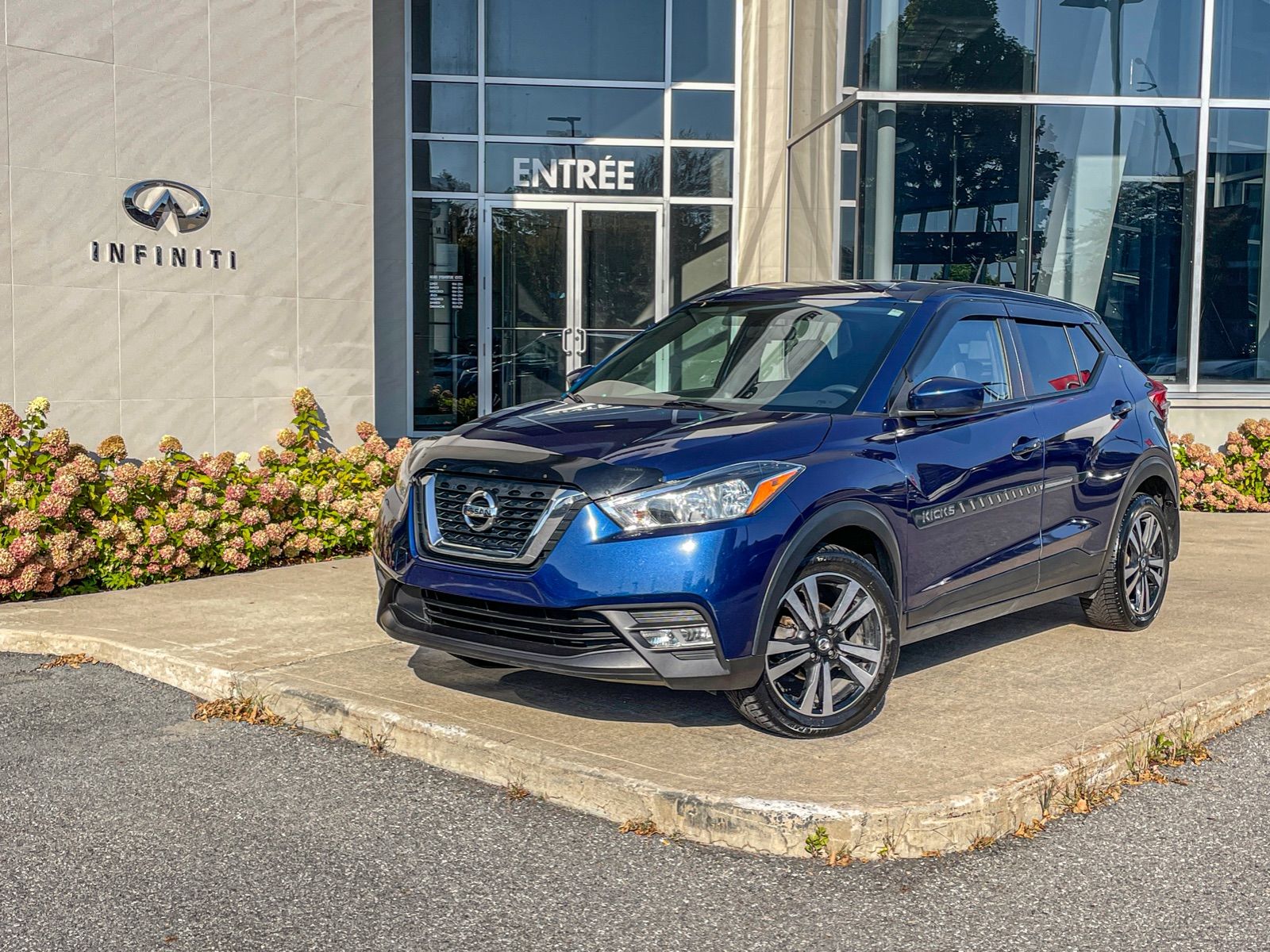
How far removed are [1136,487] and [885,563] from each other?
7.62ft

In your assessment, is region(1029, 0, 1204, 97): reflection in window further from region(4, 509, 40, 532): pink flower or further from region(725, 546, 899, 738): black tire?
region(4, 509, 40, 532): pink flower

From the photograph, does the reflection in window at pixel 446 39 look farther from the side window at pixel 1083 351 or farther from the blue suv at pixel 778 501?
the side window at pixel 1083 351

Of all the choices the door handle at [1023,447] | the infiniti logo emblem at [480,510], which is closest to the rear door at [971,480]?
the door handle at [1023,447]

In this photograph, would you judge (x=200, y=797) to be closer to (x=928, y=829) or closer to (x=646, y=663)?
(x=646, y=663)

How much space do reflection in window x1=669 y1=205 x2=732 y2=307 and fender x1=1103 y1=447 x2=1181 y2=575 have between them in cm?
846

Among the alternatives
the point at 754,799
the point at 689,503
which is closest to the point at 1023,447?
the point at 689,503

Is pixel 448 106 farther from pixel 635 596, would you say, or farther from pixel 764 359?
pixel 635 596

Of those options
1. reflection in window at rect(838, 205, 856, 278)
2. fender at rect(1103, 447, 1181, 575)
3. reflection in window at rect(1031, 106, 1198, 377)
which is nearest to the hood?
fender at rect(1103, 447, 1181, 575)

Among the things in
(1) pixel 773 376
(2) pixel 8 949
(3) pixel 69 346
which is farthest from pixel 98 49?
(2) pixel 8 949

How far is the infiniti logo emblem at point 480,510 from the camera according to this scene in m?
4.93

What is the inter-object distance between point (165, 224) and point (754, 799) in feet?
22.5

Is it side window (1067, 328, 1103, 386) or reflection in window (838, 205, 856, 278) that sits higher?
reflection in window (838, 205, 856, 278)

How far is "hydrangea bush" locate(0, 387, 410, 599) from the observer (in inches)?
305

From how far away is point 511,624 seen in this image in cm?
490
